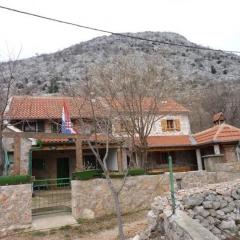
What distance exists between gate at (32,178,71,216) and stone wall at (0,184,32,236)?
4.73ft

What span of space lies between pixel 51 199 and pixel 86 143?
628 cm

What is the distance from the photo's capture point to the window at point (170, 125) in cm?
2595

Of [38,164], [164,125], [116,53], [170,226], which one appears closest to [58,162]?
[38,164]

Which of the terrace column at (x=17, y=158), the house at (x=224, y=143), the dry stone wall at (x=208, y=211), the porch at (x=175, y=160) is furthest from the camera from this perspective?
the porch at (x=175, y=160)

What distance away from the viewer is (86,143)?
21.1 metres

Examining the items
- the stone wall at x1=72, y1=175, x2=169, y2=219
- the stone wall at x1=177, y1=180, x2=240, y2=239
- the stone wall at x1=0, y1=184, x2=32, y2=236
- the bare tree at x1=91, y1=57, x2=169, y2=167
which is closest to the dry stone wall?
the stone wall at x1=177, y1=180, x2=240, y2=239

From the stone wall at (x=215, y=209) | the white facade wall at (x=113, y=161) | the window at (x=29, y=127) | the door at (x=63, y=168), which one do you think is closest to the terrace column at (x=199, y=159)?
the white facade wall at (x=113, y=161)

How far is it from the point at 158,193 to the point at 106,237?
4.95 meters

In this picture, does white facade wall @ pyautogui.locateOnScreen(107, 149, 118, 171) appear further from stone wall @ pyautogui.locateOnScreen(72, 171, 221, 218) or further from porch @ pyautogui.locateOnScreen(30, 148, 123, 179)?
stone wall @ pyautogui.locateOnScreen(72, 171, 221, 218)

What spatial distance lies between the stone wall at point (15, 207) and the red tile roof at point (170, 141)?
12.3 meters

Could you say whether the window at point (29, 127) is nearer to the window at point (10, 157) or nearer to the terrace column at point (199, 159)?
the window at point (10, 157)

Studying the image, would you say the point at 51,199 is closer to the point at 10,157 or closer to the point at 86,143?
the point at 86,143

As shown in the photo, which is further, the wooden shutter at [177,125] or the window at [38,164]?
the wooden shutter at [177,125]

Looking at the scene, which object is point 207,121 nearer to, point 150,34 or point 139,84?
point 139,84
